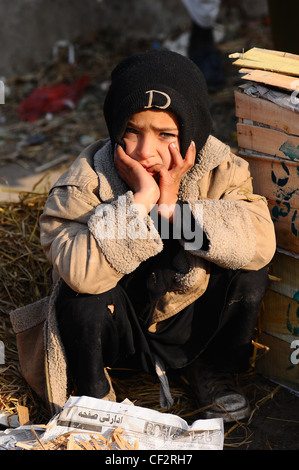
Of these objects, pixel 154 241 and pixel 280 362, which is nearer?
pixel 154 241

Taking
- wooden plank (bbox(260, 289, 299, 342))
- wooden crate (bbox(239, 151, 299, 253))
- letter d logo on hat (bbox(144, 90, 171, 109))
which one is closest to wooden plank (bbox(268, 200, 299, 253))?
wooden crate (bbox(239, 151, 299, 253))

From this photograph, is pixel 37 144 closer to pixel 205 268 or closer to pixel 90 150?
pixel 90 150

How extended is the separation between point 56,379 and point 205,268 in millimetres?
650

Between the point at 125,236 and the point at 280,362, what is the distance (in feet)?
2.96

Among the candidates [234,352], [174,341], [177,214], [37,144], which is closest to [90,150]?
[177,214]

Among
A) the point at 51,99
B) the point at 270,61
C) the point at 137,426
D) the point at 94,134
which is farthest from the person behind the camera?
the point at 51,99

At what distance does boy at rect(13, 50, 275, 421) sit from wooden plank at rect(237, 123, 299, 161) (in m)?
0.11

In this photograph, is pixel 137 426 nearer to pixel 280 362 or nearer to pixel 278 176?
pixel 280 362

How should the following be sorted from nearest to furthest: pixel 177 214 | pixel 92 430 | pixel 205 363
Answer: pixel 92 430
pixel 177 214
pixel 205 363

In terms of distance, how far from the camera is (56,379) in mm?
2264

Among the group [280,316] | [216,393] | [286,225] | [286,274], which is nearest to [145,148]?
[286,225]

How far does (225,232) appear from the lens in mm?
2104

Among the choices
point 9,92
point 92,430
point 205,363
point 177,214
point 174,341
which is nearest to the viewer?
point 92,430

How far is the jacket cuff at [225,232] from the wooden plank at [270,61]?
0.54 m
